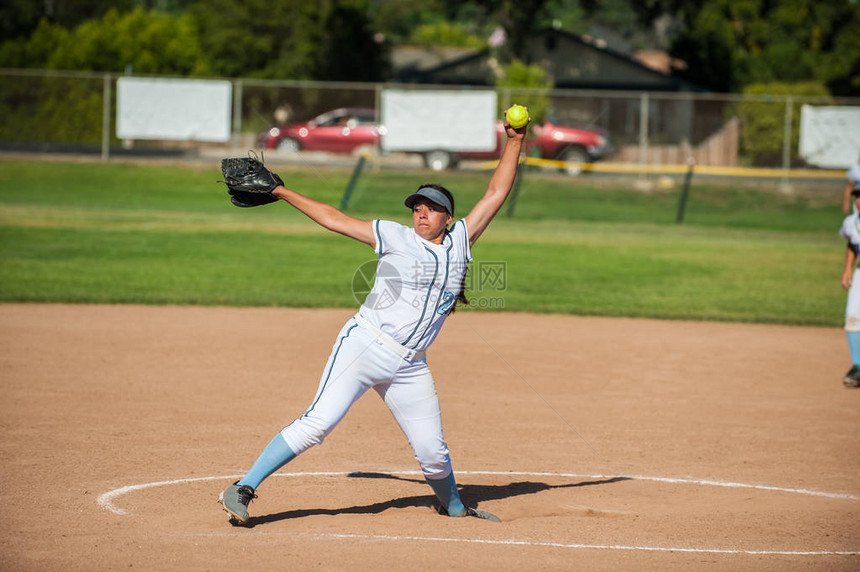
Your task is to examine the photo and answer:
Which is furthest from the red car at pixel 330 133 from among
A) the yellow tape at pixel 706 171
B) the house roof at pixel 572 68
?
the house roof at pixel 572 68

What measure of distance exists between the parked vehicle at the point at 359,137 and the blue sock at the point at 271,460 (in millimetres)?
25832

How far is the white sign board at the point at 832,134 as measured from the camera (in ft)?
93.7

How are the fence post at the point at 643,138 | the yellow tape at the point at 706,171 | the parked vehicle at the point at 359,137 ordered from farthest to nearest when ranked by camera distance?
the parked vehicle at the point at 359,137 → the fence post at the point at 643,138 → the yellow tape at the point at 706,171

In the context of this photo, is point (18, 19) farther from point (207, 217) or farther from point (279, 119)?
point (207, 217)

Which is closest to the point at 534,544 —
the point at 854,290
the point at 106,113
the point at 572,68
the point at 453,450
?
the point at 453,450

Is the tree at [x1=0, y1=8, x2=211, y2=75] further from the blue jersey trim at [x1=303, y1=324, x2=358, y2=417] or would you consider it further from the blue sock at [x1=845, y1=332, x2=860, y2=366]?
the blue jersey trim at [x1=303, y1=324, x2=358, y2=417]

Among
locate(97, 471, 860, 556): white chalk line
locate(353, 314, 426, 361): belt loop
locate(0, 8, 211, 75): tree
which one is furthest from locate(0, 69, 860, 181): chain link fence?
locate(353, 314, 426, 361): belt loop

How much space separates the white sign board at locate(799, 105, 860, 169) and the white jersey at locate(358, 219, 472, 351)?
25470 mm

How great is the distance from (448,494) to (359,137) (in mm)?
26430

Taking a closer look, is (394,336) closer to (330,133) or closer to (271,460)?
(271,460)

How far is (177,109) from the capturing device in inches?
1145

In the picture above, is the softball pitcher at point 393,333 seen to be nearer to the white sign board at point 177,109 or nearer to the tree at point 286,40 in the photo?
the white sign board at point 177,109

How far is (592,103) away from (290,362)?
2482cm

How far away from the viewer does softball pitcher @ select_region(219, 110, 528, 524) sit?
5602mm
